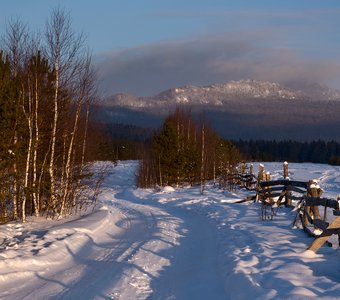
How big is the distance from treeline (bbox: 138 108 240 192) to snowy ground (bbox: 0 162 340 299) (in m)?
30.4

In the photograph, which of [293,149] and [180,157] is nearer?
[180,157]

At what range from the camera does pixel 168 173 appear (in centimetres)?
4944

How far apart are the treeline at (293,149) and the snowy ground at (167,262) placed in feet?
437

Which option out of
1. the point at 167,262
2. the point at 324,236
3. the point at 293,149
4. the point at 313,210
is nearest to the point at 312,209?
the point at 313,210

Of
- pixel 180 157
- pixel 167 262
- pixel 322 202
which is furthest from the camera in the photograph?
pixel 180 157

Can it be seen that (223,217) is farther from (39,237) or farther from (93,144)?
(93,144)

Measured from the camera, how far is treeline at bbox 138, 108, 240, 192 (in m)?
48.3

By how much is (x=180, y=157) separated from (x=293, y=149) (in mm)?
123494

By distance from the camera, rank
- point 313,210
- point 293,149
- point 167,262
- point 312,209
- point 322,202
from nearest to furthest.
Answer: point 167,262 < point 322,202 < point 313,210 < point 312,209 < point 293,149

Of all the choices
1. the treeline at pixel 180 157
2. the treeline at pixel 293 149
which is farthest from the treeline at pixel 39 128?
the treeline at pixel 293 149

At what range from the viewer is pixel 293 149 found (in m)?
165

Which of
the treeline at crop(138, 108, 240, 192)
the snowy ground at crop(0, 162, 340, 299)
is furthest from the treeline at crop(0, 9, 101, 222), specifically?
the treeline at crop(138, 108, 240, 192)

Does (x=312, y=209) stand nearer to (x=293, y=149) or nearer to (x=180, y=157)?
(x=180, y=157)

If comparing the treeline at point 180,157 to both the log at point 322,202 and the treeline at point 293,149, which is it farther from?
the treeline at point 293,149
